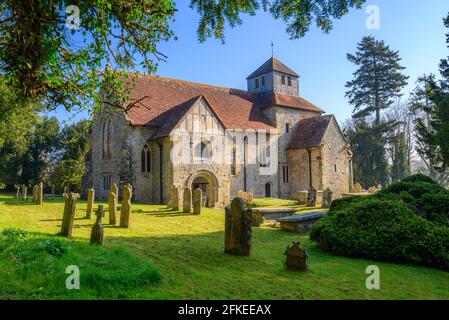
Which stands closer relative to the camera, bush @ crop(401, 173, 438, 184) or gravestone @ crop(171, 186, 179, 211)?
bush @ crop(401, 173, 438, 184)

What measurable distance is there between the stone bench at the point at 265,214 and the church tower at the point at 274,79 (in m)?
20.5

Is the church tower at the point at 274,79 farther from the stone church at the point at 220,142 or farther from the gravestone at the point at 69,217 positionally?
the gravestone at the point at 69,217

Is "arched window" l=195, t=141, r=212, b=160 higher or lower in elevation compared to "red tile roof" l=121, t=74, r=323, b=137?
lower

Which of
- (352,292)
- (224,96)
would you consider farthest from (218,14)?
(224,96)

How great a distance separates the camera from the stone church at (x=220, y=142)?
77.8 ft

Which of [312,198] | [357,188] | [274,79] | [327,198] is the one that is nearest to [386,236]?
[327,198]

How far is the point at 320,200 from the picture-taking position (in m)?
24.4

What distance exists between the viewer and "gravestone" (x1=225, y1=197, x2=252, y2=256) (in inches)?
346

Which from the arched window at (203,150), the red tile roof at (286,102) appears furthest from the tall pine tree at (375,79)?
the arched window at (203,150)

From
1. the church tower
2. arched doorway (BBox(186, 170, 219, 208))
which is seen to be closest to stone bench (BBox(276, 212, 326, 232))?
arched doorway (BBox(186, 170, 219, 208))

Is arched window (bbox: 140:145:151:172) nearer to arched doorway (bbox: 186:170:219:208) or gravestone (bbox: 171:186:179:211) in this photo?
arched doorway (bbox: 186:170:219:208)

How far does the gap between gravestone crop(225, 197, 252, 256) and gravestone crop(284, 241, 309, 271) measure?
139cm

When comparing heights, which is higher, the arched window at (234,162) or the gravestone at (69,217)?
the arched window at (234,162)
